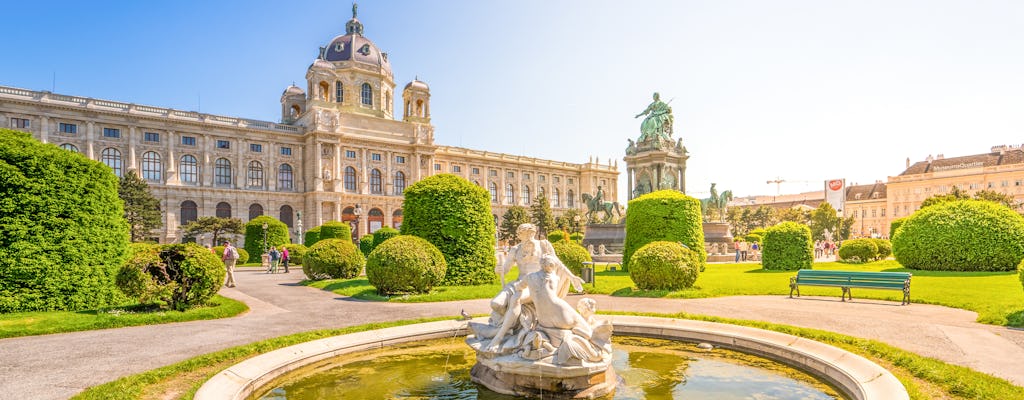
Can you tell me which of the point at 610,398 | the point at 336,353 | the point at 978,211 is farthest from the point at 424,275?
the point at 978,211

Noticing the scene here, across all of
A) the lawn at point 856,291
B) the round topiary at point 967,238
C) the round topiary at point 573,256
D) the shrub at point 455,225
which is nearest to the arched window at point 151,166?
the lawn at point 856,291

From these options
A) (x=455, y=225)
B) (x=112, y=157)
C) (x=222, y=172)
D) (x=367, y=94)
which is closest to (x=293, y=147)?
(x=222, y=172)

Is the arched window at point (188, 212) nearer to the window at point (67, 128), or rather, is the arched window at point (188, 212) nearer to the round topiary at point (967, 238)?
the window at point (67, 128)

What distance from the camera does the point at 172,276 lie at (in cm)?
1180

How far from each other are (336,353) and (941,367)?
7.49 m

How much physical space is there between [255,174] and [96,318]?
192 feet

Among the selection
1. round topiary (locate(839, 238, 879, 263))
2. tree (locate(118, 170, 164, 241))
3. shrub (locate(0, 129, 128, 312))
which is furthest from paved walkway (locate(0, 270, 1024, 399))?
tree (locate(118, 170, 164, 241))

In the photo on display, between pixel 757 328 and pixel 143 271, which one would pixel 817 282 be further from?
pixel 143 271

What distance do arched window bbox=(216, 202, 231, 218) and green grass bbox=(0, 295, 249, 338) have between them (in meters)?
54.5

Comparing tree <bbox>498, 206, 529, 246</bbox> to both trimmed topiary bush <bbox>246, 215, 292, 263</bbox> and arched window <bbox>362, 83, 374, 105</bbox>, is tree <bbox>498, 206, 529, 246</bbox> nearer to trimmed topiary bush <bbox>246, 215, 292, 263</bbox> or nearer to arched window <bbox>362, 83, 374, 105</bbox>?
arched window <bbox>362, 83, 374, 105</bbox>

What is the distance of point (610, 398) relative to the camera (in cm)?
586

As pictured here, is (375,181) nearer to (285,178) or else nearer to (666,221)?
(285,178)

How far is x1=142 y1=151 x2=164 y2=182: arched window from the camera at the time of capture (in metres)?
57.6

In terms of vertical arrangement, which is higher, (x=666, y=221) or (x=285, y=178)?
(x=285, y=178)
